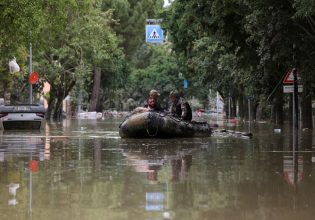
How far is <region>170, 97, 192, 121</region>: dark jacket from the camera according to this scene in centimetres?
2041

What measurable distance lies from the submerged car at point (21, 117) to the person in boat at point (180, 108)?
911 centimetres

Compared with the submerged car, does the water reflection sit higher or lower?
lower

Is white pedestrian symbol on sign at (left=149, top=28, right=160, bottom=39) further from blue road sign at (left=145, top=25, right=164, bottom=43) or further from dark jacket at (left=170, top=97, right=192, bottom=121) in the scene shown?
dark jacket at (left=170, top=97, right=192, bottom=121)

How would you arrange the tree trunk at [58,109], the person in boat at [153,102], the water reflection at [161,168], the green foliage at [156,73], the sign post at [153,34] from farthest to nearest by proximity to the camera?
1. the green foliage at [156,73]
2. the tree trunk at [58,109]
3. the sign post at [153,34]
4. the person in boat at [153,102]
5. the water reflection at [161,168]

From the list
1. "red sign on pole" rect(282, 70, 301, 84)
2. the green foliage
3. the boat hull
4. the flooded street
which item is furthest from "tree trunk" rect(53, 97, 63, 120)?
the flooded street

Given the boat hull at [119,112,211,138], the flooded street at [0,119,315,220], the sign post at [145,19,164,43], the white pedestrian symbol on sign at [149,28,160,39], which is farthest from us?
the white pedestrian symbol on sign at [149,28,160,39]

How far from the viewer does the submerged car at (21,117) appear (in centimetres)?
2717

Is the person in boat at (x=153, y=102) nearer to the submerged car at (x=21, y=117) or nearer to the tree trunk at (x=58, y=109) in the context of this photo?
the submerged car at (x=21, y=117)

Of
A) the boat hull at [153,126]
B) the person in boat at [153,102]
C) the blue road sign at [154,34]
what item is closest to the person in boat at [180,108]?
the boat hull at [153,126]

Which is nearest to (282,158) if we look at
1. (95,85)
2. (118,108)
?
(95,85)

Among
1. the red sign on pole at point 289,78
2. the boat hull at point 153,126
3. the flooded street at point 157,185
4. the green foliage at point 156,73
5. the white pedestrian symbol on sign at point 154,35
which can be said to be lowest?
the flooded street at point 157,185

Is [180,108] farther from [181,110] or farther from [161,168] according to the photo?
[161,168]

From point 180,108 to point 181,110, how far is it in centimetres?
9

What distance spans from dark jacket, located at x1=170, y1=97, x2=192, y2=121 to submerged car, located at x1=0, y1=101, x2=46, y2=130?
9163mm
